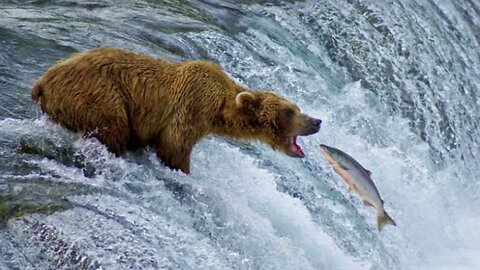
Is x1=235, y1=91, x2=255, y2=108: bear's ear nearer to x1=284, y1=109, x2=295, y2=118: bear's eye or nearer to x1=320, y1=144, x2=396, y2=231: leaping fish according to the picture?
x1=284, y1=109, x2=295, y2=118: bear's eye

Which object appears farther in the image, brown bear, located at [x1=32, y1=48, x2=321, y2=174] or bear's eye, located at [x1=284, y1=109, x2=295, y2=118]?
bear's eye, located at [x1=284, y1=109, x2=295, y2=118]

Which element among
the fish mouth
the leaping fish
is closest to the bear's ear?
the fish mouth

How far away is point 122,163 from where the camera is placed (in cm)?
552

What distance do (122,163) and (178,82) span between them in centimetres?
57

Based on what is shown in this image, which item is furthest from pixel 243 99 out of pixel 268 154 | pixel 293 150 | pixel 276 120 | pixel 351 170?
pixel 268 154

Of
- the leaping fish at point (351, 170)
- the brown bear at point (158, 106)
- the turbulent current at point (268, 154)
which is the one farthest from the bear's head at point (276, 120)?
the turbulent current at point (268, 154)

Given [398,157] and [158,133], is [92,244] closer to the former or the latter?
[158,133]

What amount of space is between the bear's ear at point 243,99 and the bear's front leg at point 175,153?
36cm

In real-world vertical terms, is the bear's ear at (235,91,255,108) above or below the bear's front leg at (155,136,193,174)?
above

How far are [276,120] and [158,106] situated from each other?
2.26 ft

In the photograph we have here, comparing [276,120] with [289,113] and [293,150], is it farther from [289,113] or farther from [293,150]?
[293,150]

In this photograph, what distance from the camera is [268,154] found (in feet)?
22.9

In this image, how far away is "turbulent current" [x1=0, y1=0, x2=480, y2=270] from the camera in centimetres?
495

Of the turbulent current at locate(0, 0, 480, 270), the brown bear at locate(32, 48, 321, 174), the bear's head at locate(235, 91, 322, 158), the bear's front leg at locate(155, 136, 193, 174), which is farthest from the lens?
the bear's head at locate(235, 91, 322, 158)
